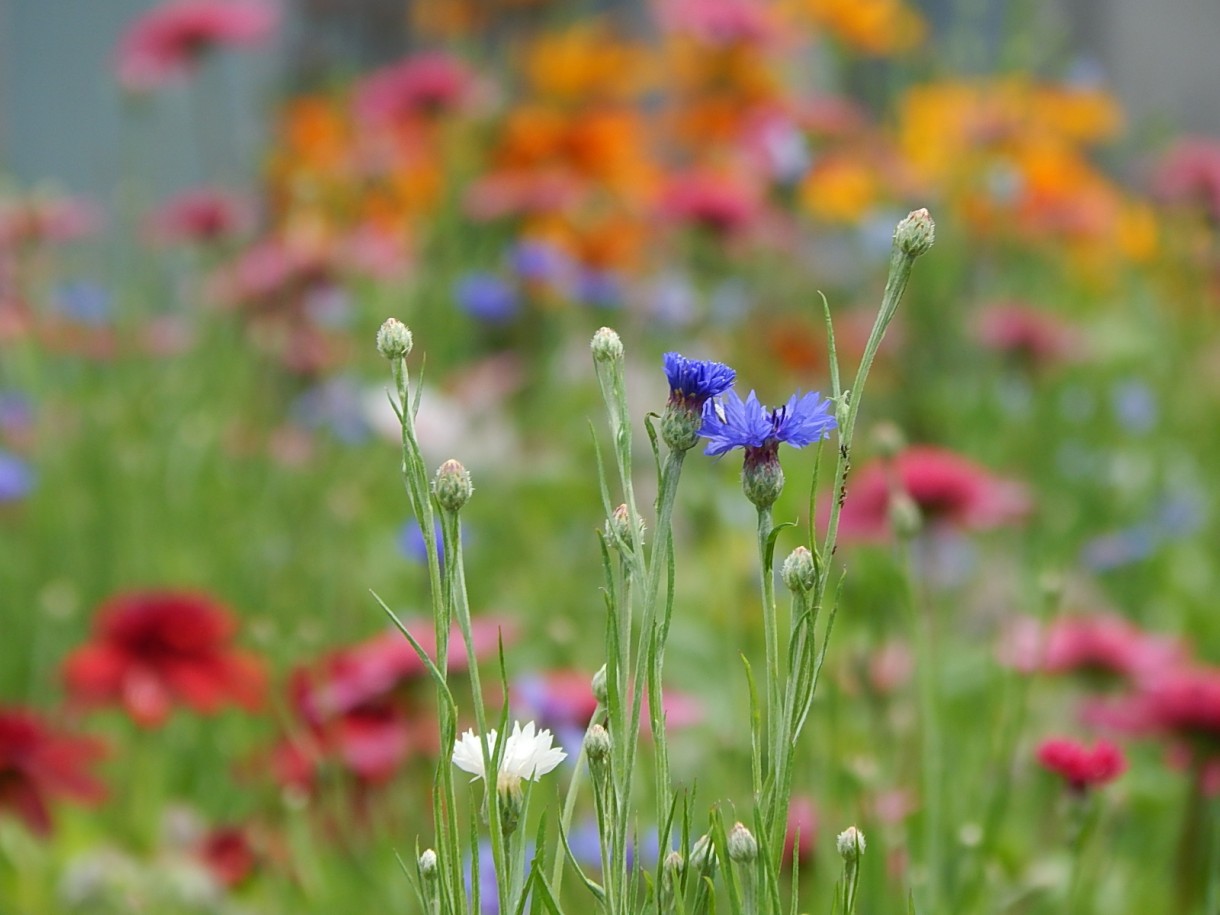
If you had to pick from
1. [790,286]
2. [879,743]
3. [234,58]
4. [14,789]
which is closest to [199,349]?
[790,286]

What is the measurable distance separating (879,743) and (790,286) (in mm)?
1818

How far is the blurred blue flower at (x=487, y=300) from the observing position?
6.88 ft

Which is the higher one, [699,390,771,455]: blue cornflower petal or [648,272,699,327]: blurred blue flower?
[648,272,699,327]: blurred blue flower

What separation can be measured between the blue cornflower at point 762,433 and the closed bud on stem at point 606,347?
0.13ft

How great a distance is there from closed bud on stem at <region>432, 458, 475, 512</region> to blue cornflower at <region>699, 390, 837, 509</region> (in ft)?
0.24

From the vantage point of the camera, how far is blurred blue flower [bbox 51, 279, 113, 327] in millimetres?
2227

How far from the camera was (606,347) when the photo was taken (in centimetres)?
44

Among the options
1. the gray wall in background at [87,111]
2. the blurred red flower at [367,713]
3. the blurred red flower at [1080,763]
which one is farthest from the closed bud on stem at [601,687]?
the gray wall in background at [87,111]

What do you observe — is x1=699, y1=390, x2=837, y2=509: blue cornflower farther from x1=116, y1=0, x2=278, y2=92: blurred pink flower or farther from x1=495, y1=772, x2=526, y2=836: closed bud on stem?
x1=116, y1=0, x2=278, y2=92: blurred pink flower

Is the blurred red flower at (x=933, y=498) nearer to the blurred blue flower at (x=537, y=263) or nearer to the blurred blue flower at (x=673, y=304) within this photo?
the blurred blue flower at (x=673, y=304)

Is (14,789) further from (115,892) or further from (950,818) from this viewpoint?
(950,818)

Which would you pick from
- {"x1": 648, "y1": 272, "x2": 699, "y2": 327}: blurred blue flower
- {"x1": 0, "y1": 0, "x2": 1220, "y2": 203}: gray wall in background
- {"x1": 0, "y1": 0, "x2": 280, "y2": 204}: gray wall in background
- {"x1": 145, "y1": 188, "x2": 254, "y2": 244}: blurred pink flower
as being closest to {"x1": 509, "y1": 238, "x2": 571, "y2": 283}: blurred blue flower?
{"x1": 648, "y1": 272, "x2": 699, "y2": 327}: blurred blue flower

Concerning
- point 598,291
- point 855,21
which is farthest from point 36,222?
point 855,21

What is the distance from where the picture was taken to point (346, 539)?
5.43 ft
